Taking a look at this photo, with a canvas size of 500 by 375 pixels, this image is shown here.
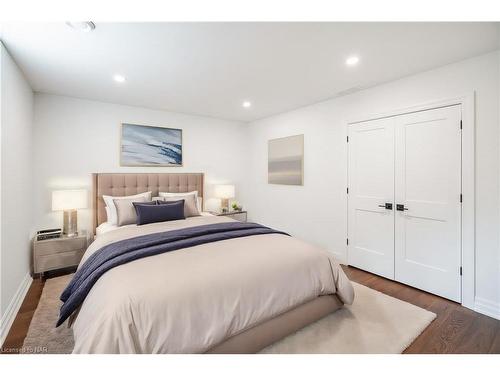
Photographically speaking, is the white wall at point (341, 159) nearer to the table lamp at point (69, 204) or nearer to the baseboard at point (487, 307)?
the baseboard at point (487, 307)

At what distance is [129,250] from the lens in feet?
6.30

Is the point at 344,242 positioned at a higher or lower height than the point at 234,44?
lower

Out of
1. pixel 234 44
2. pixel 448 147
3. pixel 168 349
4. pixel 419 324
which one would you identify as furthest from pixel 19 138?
pixel 448 147

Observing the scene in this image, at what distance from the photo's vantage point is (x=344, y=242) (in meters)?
3.47

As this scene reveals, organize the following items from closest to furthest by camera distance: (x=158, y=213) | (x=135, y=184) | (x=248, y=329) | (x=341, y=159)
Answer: (x=248, y=329) → (x=158, y=213) → (x=341, y=159) → (x=135, y=184)

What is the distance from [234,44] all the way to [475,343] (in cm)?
314

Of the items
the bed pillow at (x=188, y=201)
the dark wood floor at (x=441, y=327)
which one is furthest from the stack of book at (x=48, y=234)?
the bed pillow at (x=188, y=201)

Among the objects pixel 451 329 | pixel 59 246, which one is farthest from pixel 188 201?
pixel 451 329

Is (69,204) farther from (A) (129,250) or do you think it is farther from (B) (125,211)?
(A) (129,250)

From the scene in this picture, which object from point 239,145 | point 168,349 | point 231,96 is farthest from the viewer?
point 239,145

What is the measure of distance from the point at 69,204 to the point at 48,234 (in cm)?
47

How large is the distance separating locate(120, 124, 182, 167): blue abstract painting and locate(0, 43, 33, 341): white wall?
46.2 inches

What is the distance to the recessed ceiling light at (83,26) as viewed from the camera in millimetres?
1737
